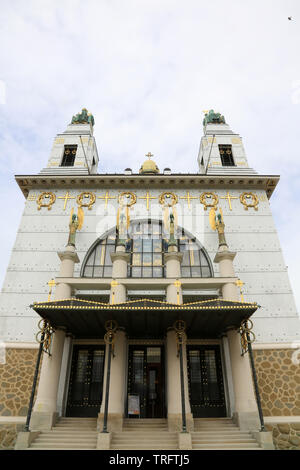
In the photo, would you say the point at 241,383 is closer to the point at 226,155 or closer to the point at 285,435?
the point at 285,435

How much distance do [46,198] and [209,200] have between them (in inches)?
433

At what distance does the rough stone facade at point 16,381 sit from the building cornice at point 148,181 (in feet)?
35.5

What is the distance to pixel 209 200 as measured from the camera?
64.4 feet

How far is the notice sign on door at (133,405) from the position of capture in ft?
44.8

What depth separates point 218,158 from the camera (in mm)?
22234

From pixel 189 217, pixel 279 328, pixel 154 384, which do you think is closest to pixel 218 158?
pixel 189 217

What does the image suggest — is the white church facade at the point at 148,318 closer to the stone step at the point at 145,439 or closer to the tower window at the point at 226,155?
the stone step at the point at 145,439

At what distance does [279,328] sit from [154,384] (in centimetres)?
695

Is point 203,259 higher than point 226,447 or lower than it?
higher

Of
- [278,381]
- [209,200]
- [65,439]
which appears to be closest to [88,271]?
[65,439]

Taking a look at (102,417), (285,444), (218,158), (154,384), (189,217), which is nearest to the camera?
(102,417)

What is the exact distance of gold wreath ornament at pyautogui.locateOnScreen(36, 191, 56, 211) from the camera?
1928 cm

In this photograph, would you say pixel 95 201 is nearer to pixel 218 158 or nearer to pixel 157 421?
pixel 218 158

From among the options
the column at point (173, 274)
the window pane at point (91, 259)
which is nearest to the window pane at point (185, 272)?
the column at point (173, 274)
